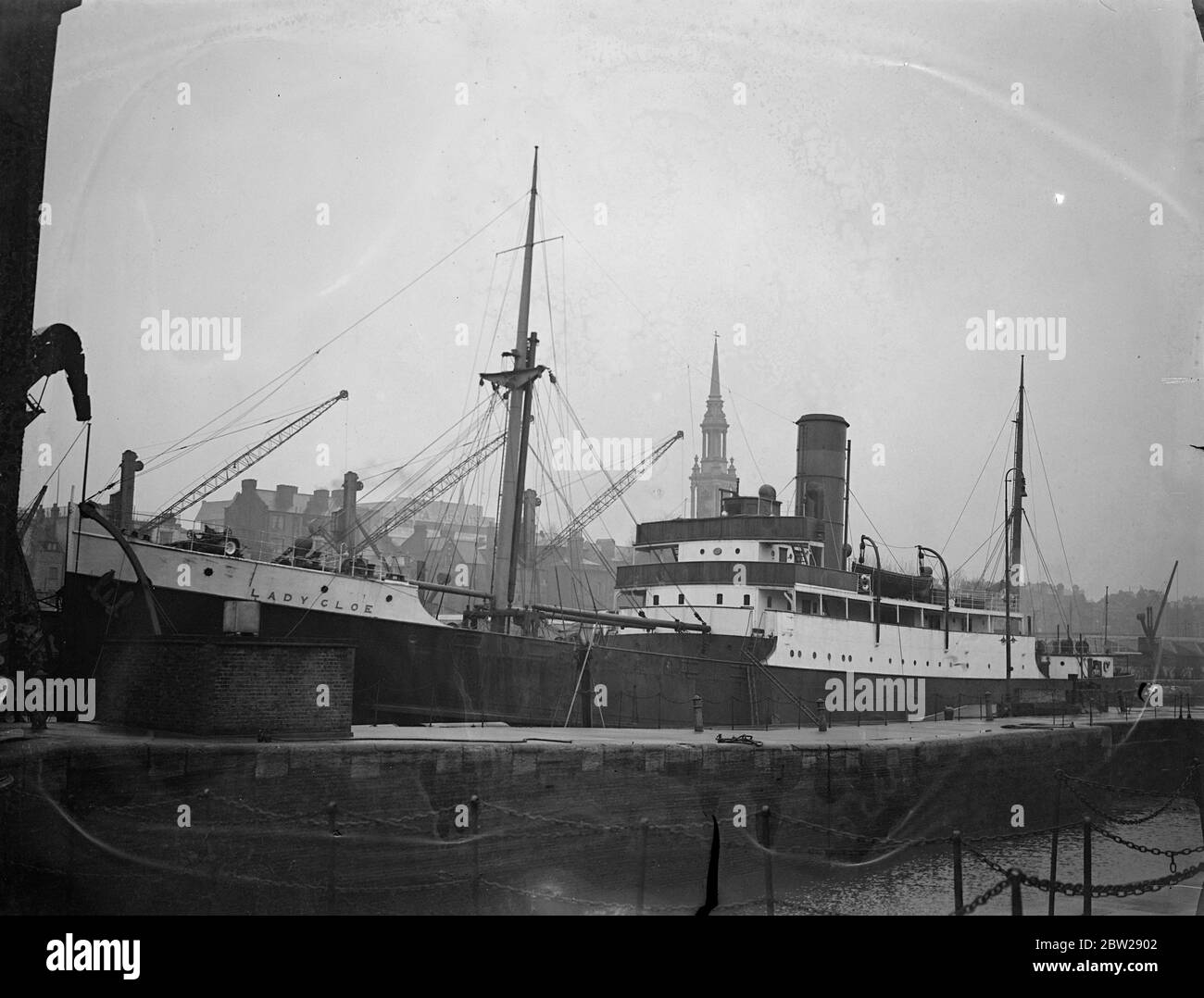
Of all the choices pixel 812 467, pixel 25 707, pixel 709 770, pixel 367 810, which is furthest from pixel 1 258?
pixel 812 467

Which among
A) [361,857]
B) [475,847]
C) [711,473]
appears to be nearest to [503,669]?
[475,847]

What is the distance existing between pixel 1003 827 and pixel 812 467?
9.11m

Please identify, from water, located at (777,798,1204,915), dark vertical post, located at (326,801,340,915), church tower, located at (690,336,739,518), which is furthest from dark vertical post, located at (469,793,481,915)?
church tower, located at (690,336,739,518)

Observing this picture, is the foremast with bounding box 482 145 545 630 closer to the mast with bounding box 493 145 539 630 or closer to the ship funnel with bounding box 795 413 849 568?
the mast with bounding box 493 145 539 630

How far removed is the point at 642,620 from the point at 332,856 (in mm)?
10496

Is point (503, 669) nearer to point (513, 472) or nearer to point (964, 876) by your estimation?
point (513, 472)

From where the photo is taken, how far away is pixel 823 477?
2306 centimetres

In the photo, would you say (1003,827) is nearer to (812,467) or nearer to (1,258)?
(812,467)

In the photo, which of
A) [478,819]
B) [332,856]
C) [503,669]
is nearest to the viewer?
[332,856]

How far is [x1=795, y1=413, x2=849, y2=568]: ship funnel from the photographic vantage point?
75.6 ft

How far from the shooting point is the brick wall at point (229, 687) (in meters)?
9.02

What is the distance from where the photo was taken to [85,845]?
26.0ft

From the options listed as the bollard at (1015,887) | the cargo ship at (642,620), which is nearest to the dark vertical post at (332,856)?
the cargo ship at (642,620)
